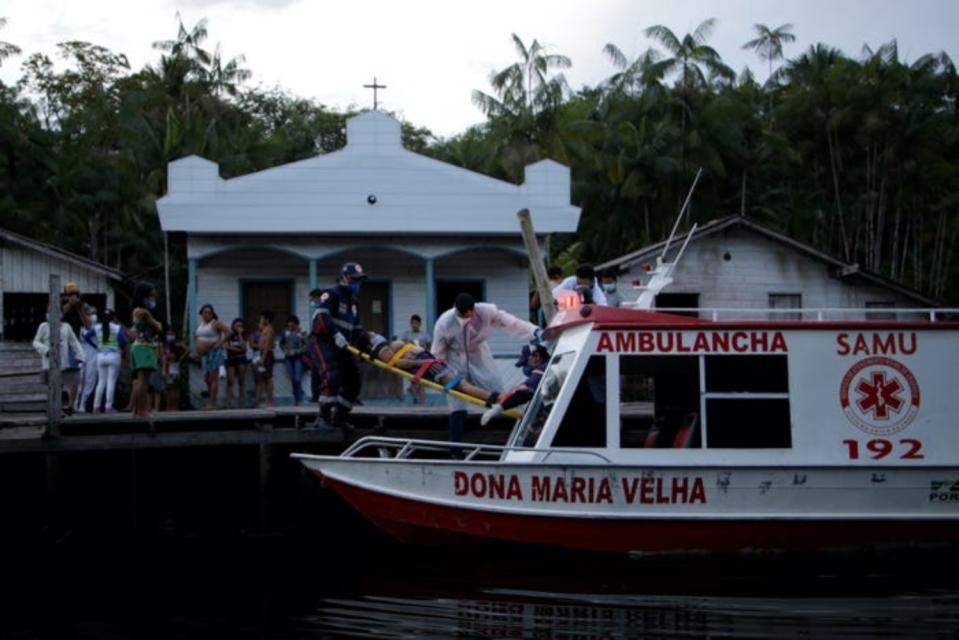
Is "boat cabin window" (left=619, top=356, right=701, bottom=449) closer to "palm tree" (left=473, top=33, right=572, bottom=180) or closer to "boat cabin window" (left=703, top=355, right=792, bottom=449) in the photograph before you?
"boat cabin window" (left=703, top=355, right=792, bottom=449)

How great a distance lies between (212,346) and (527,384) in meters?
7.32

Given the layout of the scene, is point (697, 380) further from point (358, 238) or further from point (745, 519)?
point (358, 238)

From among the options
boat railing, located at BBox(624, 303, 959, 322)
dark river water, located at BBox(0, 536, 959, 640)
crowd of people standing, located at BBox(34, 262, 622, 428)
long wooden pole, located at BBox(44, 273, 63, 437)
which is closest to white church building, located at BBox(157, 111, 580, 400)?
crowd of people standing, located at BBox(34, 262, 622, 428)

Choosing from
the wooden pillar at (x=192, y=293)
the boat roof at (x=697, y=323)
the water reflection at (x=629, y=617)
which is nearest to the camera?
the water reflection at (x=629, y=617)

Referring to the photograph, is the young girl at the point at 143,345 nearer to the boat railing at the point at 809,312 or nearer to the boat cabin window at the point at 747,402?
the boat railing at the point at 809,312

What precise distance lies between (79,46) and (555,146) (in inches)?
774

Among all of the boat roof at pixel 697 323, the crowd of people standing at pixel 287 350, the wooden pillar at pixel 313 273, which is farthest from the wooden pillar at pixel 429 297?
the boat roof at pixel 697 323

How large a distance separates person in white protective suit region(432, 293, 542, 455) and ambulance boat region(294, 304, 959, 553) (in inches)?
63.7

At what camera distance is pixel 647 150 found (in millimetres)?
38500

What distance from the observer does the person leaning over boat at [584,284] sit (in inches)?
514

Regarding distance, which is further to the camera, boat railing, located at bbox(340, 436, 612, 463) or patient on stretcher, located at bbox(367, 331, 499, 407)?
patient on stretcher, located at bbox(367, 331, 499, 407)

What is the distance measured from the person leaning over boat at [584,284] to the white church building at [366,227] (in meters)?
6.26

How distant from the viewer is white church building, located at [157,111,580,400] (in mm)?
20656

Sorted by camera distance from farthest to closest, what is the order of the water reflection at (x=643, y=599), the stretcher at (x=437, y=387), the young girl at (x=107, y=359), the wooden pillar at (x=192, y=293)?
the wooden pillar at (x=192, y=293) < the young girl at (x=107, y=359) < the stretcher at (x=437, y=387) < the water reflection at (x=643, y=599)
